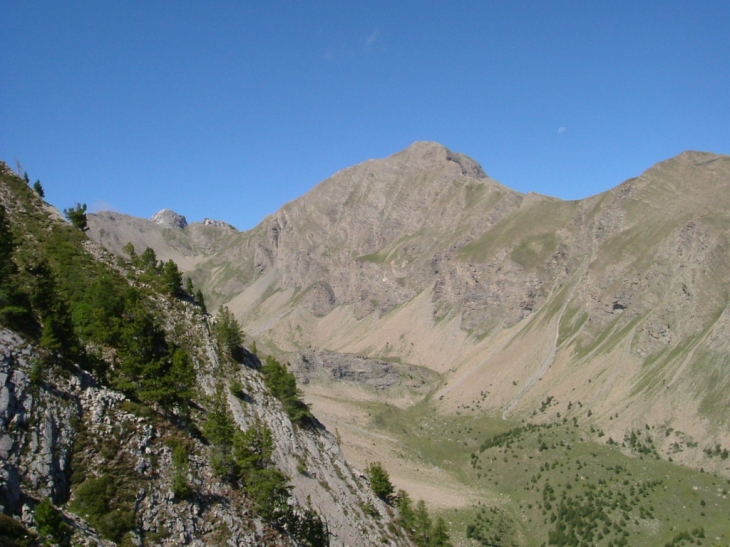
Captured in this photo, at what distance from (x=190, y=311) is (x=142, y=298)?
17.6 feet

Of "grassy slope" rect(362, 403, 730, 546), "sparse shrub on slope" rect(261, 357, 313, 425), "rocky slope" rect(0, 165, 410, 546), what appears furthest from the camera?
"grassy slope" rect(362, 403, 730, 546)

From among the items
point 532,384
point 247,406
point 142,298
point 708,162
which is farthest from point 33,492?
point 708,162

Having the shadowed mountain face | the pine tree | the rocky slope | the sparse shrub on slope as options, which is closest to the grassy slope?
the shadowed mountain face

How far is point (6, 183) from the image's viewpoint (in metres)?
55.9

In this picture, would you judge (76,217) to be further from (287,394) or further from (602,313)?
(602,313)

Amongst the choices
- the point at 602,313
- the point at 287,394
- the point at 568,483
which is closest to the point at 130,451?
the point at 287,394

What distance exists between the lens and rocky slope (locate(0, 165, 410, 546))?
2269cm

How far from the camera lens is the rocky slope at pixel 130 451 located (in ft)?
74.4

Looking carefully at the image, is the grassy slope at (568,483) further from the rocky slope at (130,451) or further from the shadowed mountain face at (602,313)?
the rocky slope at (130,451)

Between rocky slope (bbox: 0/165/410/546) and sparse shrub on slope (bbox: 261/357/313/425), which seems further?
sparse shrub on slope (bbox: 261/357/313/425)

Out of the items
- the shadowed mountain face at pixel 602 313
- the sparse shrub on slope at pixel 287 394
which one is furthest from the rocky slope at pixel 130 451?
the shadowed mountain face at pixel 602 313

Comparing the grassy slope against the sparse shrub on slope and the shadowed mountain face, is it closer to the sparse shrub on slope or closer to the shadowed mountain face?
the shadowed mountain face

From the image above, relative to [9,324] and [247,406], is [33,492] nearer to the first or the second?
[9,324]

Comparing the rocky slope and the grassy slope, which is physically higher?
the rocky slope
